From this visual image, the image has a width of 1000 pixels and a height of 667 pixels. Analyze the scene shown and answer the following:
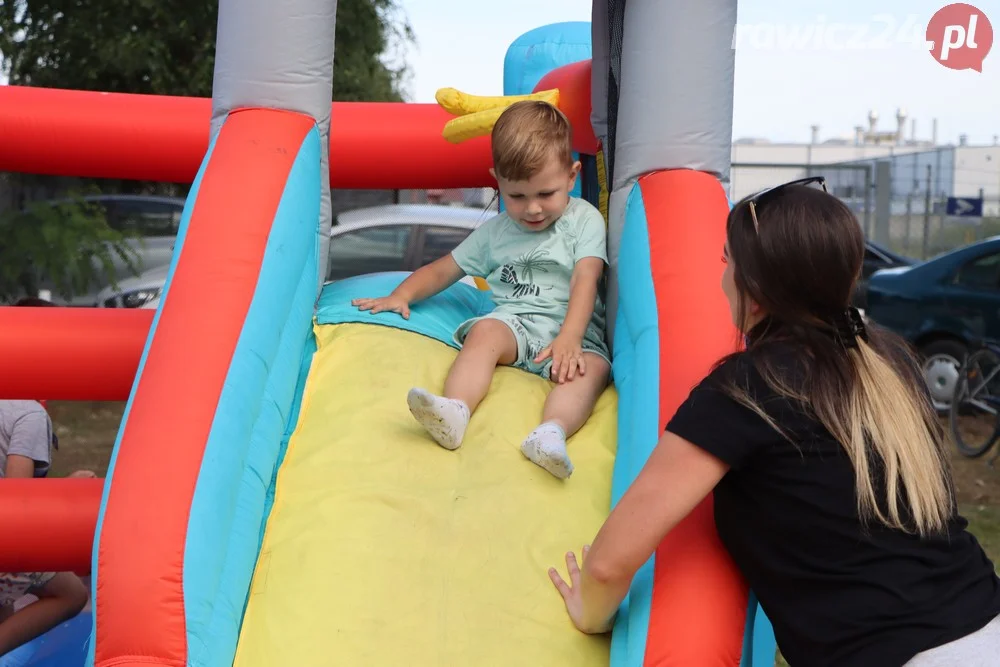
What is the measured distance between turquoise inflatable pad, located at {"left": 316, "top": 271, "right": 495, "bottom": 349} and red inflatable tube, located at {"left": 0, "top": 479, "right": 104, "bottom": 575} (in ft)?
2.63

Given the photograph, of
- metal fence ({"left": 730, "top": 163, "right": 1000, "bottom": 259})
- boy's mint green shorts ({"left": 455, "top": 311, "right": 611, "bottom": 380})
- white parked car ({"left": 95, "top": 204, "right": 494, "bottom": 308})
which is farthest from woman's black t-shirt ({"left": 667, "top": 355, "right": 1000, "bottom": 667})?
metal fence ({"left": 730, "top": 163, "right": 1000, "bottom": 259})

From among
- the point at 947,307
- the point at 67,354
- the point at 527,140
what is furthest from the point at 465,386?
the point at 947,307

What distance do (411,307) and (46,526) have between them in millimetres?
1108

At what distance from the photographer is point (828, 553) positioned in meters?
1.77

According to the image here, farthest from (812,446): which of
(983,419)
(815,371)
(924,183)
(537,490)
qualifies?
(924,183)

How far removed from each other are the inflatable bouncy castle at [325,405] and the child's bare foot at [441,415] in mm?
44

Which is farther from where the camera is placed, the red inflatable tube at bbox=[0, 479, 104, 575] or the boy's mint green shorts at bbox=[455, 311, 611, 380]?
the red inflatable tube at bbox=[0, 479, 104, 575]

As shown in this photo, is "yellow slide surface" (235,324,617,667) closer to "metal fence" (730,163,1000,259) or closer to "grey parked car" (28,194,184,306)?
"grey parked car" (28,194,184,306)

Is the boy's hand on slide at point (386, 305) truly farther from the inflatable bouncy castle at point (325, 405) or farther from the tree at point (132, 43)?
the tree at point (132, 43)

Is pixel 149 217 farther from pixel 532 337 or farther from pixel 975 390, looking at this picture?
pixel 532 337

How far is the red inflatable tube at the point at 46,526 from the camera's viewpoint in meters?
2.82

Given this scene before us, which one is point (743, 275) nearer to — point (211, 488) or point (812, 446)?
point (812, 446)

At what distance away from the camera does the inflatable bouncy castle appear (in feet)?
6.61

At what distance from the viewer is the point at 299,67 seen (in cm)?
277
